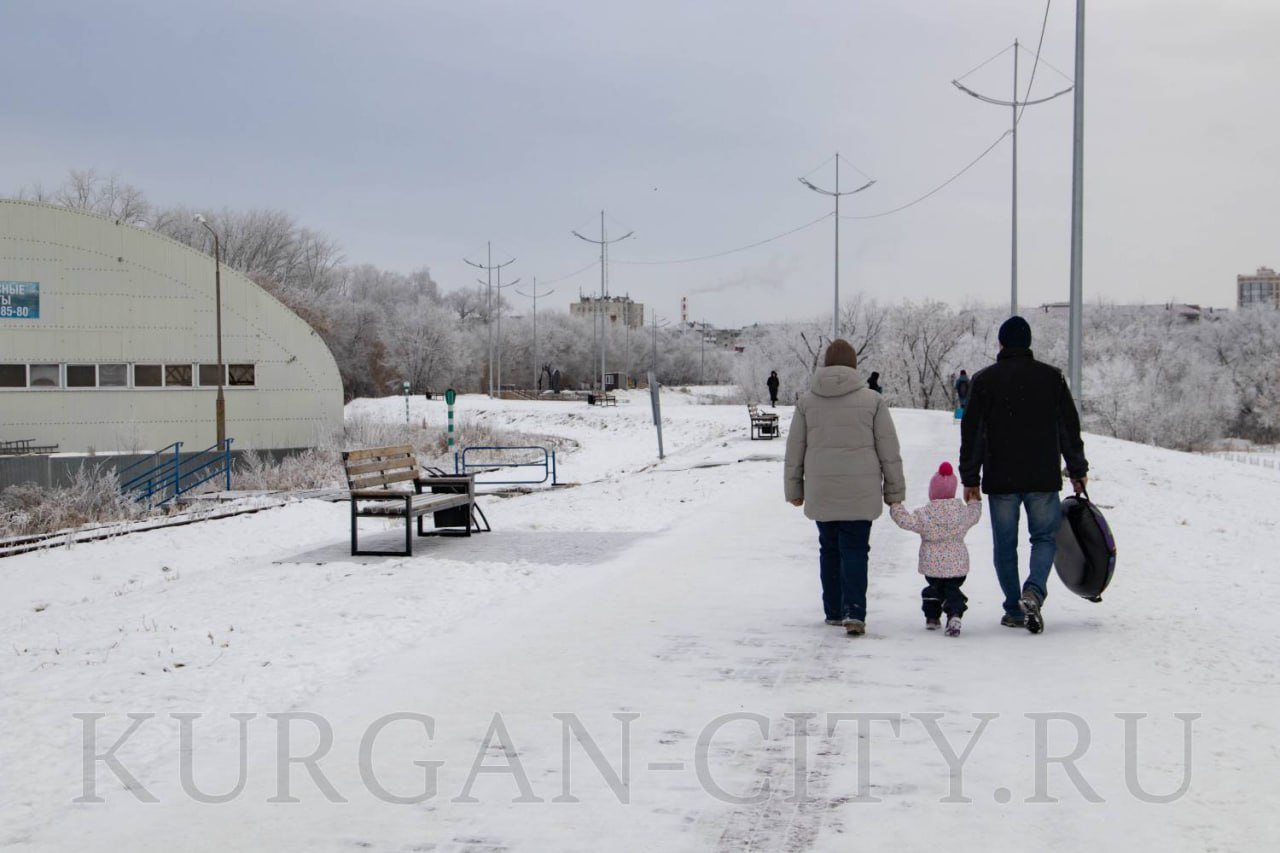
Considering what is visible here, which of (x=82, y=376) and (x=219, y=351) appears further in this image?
(x=82, y=376)

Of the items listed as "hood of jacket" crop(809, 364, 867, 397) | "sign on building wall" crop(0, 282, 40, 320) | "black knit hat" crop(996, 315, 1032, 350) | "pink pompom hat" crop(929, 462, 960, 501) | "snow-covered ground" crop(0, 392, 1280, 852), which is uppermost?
"sign on building wall" crop(0, 282, 40, 320)

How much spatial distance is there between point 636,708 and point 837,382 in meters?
2.77

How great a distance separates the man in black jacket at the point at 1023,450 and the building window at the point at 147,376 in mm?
32457

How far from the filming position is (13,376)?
33.6m

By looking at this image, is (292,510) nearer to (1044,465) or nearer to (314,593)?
(314,593)

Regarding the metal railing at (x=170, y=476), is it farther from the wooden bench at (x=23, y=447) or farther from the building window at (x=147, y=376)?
the wooden bench at (x=23, y=447)

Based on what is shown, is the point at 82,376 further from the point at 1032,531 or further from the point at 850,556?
the point at 1032,531

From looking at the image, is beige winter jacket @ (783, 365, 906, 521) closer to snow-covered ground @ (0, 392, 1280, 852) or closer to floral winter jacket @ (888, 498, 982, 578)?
floral winter jacket @ (888, 498, 982, 578)

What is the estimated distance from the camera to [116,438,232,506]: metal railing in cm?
2447

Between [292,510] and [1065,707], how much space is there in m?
15.2

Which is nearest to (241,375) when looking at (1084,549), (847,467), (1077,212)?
(1077,212)

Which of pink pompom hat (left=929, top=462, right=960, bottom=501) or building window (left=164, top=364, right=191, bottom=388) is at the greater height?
building window (left=164, top=364, right=191, bottom=388)

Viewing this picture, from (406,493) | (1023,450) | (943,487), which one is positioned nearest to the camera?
(1023,450)

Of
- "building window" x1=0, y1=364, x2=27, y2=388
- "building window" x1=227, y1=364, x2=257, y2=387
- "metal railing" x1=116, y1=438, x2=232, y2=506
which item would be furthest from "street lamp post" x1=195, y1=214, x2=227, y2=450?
"building window" x1=0, y1=364, x2=27, y2=388
